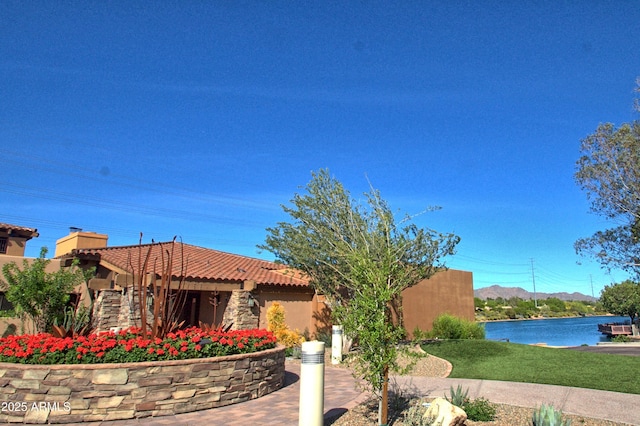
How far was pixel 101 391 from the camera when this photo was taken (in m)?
7.01

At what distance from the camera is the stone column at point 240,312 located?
55.2ft

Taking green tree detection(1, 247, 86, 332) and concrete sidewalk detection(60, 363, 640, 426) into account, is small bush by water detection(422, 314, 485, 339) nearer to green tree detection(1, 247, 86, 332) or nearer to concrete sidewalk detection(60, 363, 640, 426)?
concrete sidewalk detection(60, 363, 640, 426)

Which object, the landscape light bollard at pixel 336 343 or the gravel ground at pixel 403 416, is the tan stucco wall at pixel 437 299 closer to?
the landscape light bollard at pixel 336 343

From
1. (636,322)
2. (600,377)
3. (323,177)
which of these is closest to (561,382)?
(600,377)

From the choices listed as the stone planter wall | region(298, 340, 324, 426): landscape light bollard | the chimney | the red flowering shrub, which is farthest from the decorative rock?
the chimney

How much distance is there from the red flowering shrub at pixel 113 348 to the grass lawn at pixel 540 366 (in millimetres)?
6474

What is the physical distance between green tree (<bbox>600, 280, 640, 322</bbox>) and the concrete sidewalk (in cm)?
3498

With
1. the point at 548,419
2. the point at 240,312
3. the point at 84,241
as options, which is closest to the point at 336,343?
the point at 240,312

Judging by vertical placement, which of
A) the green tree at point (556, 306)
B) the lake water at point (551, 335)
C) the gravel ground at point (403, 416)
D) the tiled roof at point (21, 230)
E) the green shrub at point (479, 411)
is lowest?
the lake water at point (551, 335)

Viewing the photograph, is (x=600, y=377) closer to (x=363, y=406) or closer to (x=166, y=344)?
(x=363, y=406)

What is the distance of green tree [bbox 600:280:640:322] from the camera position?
37625mm

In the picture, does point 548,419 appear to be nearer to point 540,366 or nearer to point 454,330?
point 540,366

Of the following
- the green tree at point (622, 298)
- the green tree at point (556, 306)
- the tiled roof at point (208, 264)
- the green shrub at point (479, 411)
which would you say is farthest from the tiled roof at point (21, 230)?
the green tree at point (556, 306)

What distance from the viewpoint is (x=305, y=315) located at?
19.6 m
